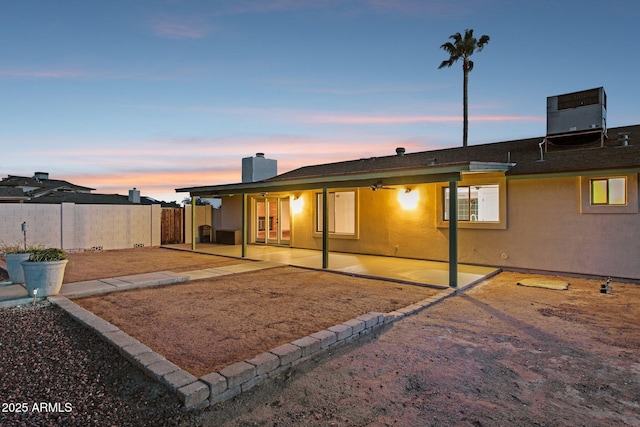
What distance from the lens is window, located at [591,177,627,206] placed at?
7285 millimetres

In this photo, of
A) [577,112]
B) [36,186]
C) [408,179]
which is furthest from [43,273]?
[36,186]

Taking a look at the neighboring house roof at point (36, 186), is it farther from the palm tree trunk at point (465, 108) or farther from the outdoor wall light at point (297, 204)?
the palm tree trunk at point (465, 108)

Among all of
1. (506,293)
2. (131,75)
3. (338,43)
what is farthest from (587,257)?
(131,75)

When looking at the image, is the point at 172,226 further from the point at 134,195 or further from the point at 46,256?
the point at 46,256

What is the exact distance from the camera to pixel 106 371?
3.10m

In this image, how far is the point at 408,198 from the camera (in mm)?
10266

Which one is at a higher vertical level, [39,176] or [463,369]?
[39,176]

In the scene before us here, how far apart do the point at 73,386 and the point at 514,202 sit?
29.7ft

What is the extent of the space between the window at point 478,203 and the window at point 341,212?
3.31m

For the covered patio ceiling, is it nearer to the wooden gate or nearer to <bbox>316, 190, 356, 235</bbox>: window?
<bbox>316, 190, 356, 235</bbox>: window

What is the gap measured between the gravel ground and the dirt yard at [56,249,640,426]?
20.0 inches

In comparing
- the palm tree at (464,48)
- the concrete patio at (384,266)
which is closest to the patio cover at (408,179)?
the concrete patio at (384,266)

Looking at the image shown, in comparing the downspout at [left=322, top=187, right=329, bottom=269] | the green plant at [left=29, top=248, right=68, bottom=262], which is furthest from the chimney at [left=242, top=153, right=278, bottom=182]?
the green plant at [left=29, top=248, right=68, bottom=262]

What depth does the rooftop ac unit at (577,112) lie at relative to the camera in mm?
8508
